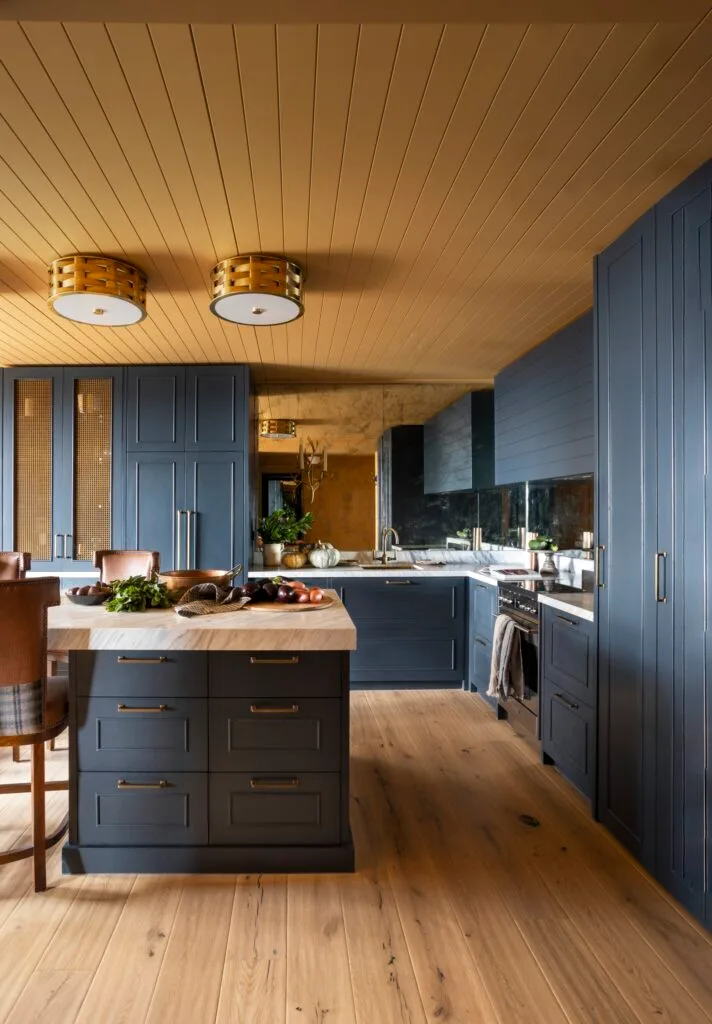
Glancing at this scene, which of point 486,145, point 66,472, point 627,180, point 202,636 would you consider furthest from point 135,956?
point 66,472

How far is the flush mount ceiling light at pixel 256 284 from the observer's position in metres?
2.68

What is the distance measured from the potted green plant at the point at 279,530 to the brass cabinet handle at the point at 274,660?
8.79ft

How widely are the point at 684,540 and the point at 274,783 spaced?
1.67 metres

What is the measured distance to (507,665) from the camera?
346 cm

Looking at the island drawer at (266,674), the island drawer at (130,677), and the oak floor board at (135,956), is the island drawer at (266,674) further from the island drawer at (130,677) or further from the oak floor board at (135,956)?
the oak floor board at (135,956)

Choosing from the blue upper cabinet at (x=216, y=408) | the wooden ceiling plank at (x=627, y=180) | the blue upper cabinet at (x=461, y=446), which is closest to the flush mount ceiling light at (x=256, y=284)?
the wooden ceiling plank at (x=627, y=180)

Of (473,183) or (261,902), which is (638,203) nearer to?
(473,183)

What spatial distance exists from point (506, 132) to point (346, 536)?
11.8 ft

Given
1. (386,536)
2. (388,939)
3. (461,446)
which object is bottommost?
(388,939)

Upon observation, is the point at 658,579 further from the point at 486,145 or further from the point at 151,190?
the point at 151,190

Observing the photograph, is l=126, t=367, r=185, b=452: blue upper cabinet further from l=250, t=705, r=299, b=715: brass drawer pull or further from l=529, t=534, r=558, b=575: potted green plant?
l=250, t=705, r=299, b=715: brass drawer pull

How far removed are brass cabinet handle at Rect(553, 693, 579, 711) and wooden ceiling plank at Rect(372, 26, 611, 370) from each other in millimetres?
2135

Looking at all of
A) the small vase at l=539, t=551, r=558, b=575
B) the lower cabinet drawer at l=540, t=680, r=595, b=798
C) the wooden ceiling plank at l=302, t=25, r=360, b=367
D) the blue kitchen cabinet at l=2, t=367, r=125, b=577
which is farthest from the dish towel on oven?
the blue kitchen cabinet at l=2, t=367, r=125, b=577

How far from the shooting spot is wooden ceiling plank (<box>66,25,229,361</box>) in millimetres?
1551
